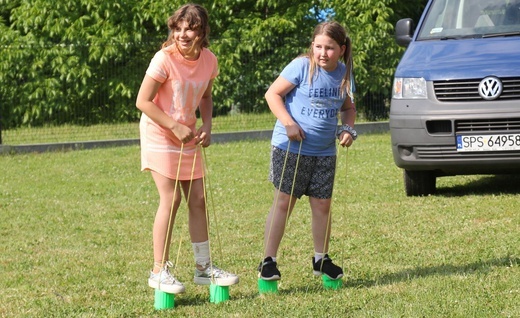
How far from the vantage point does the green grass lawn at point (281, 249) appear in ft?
18.5

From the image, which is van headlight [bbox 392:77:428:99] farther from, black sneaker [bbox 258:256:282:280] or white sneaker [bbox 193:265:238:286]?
white sneaker [bbox 193:265:238:286]

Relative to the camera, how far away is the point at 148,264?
23.3 feet

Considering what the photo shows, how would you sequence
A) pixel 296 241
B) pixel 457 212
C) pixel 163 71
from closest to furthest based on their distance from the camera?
pixel 163 71
pixel 296 241
pixel 457 212

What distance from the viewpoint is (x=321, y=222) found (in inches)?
239

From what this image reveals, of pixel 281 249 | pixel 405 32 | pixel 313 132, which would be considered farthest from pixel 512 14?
pixel 313 132

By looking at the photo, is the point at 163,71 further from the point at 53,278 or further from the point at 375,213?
the point at 375,213

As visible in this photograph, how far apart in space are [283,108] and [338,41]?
1.56 feet

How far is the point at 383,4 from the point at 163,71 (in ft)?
52.9

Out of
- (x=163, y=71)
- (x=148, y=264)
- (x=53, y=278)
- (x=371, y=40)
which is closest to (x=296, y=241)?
(x=148, y=264)

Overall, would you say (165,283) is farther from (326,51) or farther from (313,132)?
(326,51)

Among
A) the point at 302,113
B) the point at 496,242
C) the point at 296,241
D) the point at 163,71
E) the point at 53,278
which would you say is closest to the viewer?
the point at 163,71

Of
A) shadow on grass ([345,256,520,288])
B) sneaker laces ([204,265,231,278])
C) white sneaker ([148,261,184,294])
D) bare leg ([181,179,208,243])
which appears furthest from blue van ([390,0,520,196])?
white sneaker ([148,261,184,294])

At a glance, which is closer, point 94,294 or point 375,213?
point 94,294

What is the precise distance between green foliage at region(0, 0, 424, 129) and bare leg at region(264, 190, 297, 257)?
11618 millimetres
